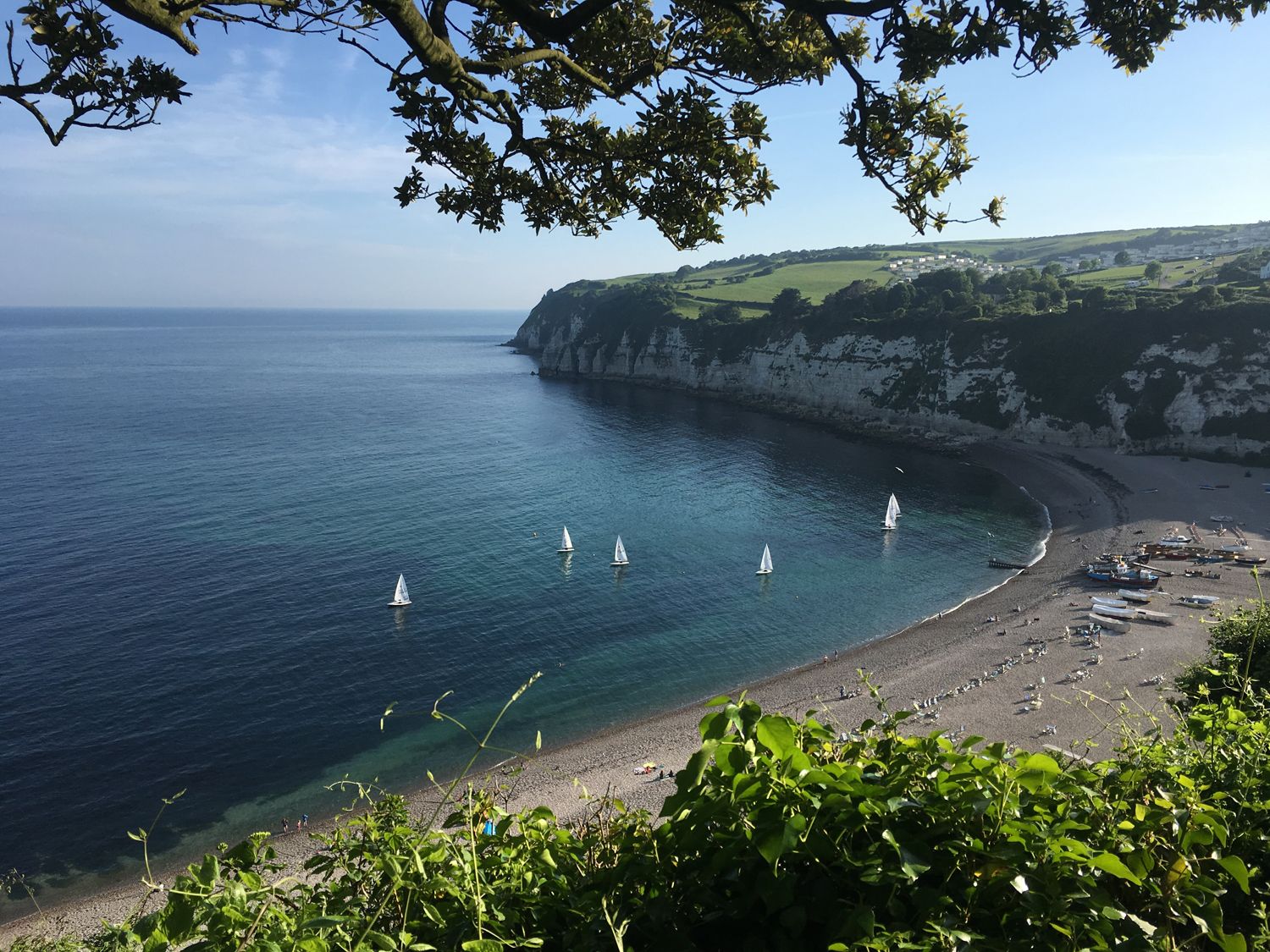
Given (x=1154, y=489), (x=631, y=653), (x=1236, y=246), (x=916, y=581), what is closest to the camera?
(x=631, y=653)

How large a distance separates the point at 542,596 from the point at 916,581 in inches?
951

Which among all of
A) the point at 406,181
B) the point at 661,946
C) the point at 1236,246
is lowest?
the point at 661,946

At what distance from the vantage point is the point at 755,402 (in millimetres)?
105250

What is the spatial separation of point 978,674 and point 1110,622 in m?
9.92

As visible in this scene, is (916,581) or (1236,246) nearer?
(916,581)

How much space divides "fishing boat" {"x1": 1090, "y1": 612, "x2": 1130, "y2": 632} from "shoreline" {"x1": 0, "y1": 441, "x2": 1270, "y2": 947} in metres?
0.48

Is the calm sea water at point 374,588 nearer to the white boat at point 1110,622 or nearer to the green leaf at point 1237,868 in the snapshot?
the white boat at point 1110,622

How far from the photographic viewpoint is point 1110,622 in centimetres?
3972

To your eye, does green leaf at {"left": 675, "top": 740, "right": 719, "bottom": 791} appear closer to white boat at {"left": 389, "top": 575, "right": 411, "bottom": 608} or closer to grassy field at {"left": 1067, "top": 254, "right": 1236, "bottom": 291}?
white boat at {"left": 389, "top": 575, "right": 411, "bottom": 608}

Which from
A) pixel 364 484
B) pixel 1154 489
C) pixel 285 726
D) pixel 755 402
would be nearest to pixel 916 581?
pixel 1154 489

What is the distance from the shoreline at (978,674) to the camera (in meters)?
26.0

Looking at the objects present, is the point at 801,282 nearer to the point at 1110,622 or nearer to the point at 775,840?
the point at 1110,622

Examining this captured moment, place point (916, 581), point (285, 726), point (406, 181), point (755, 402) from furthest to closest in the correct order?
point (755, 402) → point (916, 581) → point (285, 726) → point (406, 181)

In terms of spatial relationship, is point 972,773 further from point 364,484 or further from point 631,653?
point 364,484
